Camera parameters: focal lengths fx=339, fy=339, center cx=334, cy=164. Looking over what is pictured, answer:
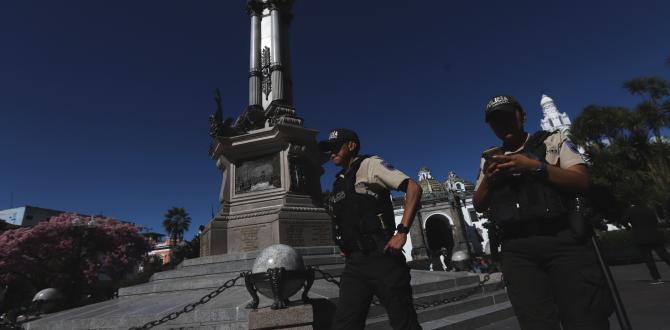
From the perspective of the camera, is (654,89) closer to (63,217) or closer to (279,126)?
(279,126)

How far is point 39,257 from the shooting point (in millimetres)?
21891

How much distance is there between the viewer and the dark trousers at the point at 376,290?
2.40 metres

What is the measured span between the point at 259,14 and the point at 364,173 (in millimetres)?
11035

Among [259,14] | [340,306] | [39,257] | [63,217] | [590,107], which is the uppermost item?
[590,107]

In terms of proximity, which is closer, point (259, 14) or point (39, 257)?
point (259, 14)

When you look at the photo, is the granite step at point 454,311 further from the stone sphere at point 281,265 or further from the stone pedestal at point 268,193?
the stone pedestal at point 268,193

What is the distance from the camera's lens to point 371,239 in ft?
8.50

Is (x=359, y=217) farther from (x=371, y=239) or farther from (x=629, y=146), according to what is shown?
(x=629, y=146)

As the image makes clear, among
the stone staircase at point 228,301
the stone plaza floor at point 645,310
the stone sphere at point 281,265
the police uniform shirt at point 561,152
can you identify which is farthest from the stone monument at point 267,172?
the police uniform shirt at point 561,152

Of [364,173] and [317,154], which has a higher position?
[317,154]

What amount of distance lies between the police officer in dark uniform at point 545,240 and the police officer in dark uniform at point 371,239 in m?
0.69

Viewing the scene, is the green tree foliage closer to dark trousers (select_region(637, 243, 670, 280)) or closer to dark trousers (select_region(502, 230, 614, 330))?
dark trousers (select_region(637, 243, 670, 280))

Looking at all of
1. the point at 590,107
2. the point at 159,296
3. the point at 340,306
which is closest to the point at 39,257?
the point at 159,296

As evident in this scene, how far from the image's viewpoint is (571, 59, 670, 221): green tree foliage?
976 inches
